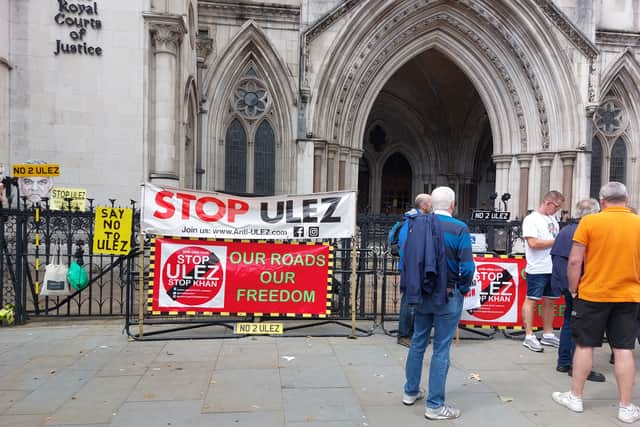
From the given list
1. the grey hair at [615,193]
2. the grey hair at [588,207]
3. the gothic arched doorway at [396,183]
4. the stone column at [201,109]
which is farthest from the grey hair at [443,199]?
the gothic arched doorway at [396,183]

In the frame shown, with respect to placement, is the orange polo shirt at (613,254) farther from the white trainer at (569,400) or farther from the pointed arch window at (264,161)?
the pointed arch window at (264,161)

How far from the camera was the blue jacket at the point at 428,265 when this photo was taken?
3.64 metres

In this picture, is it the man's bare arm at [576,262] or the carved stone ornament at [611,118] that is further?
the carved stone ornament at [611,118]

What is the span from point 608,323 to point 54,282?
22.9ft

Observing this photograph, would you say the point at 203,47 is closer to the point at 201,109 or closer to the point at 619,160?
the point at 201,109

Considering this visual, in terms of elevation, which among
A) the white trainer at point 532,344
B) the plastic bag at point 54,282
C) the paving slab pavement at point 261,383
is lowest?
the paving slab pavement at point 261,383

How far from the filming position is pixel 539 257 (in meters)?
5.68

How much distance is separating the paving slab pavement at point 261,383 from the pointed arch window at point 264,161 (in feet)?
36.2

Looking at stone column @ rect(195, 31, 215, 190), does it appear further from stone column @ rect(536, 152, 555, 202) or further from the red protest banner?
stone column @ rect(536, 152, 555, 202)

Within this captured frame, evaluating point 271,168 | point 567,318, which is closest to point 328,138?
point 271,168

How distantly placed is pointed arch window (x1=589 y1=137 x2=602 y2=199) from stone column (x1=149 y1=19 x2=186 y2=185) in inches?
661

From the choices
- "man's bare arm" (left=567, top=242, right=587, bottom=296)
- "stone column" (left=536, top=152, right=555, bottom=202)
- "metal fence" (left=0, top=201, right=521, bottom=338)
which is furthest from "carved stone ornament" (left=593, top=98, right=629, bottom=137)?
"man's bare arm" (left=567, top=242, right=587, bottom=296)

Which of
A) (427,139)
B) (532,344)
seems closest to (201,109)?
(427,139)

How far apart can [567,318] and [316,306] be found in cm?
305
